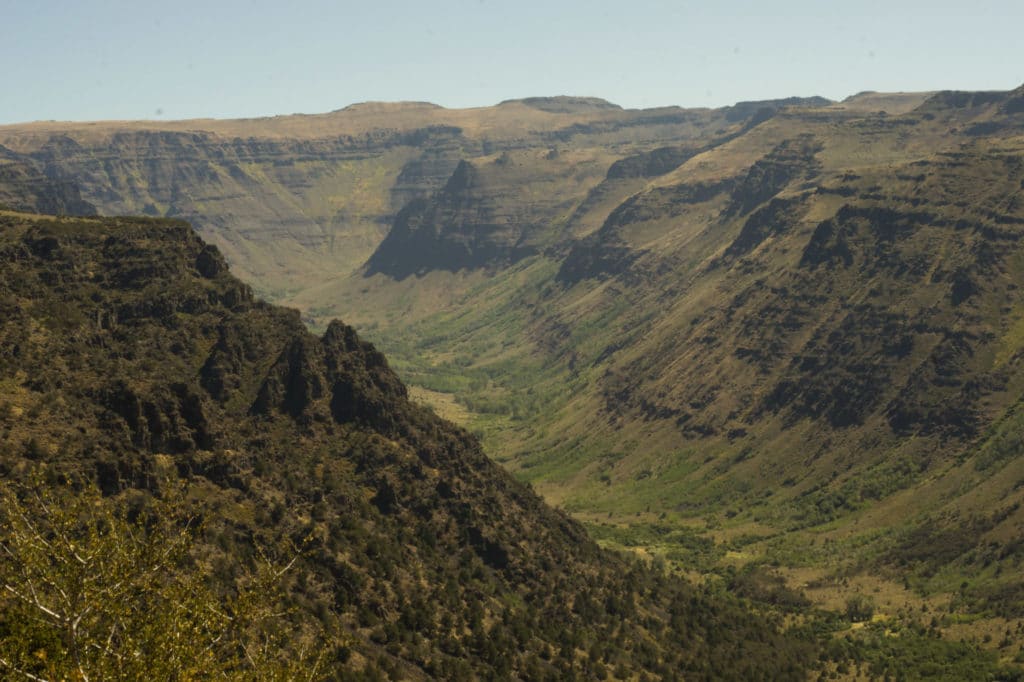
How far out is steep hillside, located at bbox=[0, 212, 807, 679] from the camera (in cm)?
11875

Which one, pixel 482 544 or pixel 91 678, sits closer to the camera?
pixel 91 678

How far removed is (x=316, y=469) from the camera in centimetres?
14525

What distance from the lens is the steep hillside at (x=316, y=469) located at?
4675 inches

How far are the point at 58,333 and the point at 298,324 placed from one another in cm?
4599

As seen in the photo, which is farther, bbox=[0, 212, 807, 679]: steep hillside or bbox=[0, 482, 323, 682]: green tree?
bbox=[0, 212, 807, 679]: steep hillside

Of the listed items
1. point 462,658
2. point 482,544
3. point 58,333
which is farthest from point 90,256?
point 462,658

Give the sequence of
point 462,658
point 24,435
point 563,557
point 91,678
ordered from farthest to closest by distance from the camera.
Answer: point 563,557 < point 462,658 < point 24,435 < point 91,678

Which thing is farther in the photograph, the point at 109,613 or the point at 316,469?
the point at 316,469

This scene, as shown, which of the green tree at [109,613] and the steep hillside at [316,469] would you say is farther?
the steep hillside at [316,469]

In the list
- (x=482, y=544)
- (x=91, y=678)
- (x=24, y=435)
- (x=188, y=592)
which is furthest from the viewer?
(x=482, y=544)

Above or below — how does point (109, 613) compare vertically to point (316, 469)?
above

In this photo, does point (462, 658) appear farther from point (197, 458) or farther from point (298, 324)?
point (298, 324)

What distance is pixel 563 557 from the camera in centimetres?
16775

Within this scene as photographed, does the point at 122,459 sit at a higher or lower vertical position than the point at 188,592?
lower
